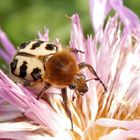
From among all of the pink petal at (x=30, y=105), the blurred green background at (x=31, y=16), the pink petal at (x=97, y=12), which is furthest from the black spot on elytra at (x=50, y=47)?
the blurred green background at (x=31, y=16)

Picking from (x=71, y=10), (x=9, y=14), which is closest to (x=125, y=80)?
(x=71, y=10)

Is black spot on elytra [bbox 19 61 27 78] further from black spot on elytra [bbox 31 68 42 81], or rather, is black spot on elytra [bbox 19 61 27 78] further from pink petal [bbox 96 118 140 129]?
pink petal [bbox 96 118 140 129]

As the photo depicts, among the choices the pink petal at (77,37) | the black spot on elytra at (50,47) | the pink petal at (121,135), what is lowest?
the pink petal at (121,135)

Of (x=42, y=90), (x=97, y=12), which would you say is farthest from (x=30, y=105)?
(x=97, y=12)

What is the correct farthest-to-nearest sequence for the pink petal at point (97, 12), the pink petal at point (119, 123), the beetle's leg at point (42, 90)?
the pink petal at point (97, 12)
the beetle's leg at point (42, 90)
the pink petal at point (119, 123)

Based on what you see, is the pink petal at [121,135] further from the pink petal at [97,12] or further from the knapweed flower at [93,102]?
the pink petal at [97,12]

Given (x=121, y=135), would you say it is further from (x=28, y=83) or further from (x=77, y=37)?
(x=77, y=37)
